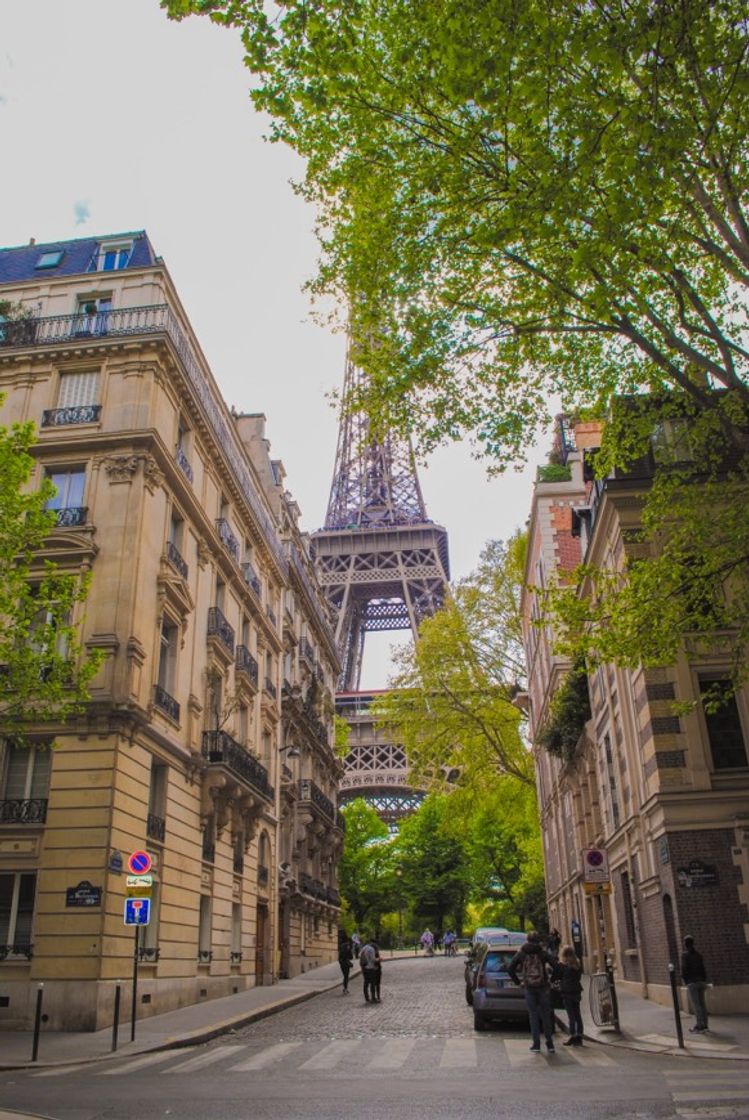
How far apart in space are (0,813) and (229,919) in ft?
33.7

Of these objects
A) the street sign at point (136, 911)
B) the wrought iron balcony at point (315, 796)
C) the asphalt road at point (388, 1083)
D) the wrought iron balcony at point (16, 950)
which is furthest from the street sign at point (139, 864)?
the wrought iron balcony at point (315, 796)

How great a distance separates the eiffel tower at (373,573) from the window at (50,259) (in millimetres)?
46902

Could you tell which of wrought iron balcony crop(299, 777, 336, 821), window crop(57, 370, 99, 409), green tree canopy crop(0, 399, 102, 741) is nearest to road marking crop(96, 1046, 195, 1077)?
green tree canopy crop(0, 399, 102, 741)

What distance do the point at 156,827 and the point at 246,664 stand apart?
926 centimetres

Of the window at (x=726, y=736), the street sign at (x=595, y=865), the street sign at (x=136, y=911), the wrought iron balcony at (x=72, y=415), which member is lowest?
the street sign at (x=136, y=911)

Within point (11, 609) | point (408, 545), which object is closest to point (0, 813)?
point (11, 609)

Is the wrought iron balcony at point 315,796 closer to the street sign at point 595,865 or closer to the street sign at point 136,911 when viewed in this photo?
the street sign at point 595,865

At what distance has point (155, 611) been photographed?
22.6 m

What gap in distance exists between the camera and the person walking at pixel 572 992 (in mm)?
14062

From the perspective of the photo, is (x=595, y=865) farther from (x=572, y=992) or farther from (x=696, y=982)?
(x=572, y=992)

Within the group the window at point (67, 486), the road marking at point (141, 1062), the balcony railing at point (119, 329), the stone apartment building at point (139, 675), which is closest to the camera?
the road marking at point (141, 1062)

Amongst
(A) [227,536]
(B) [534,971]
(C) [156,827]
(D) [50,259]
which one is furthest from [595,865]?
(D) [50,259]

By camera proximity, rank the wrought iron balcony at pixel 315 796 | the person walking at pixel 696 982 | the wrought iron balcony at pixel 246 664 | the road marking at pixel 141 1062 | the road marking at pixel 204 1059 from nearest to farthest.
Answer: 1. the road marking at pixel 141 1062
2. the road marking at pixel 204 1059
3. the person walking at pixel 696 982
4. the wrought iron balcony at pixel 246 664
5. the wrought iron balcony at pixel 315 796

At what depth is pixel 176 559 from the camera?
24.2 m
